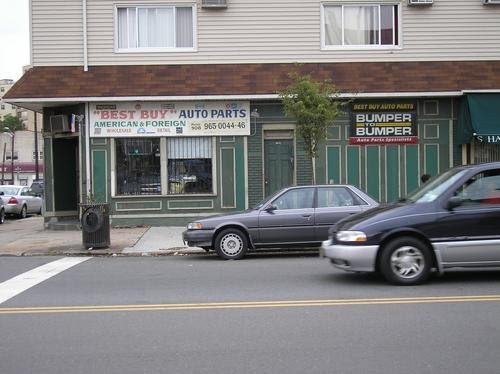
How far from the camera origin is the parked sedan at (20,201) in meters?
25.4

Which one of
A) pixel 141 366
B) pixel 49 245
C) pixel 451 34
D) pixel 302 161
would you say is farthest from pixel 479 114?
pixel 141 366

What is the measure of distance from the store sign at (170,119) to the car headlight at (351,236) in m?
9.51

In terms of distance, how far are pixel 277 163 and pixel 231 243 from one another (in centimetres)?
650

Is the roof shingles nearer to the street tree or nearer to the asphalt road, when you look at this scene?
the street tree

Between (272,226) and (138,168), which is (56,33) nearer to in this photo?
(138,168)

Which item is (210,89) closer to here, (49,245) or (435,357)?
(49,245)

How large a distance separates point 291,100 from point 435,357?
1030cm

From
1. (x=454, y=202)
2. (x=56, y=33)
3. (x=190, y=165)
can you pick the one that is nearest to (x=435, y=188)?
(x=454, y=202)

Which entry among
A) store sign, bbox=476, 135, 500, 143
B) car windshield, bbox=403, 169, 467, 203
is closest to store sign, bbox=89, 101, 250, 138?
store sign, bbox=476, 135, 500, 143

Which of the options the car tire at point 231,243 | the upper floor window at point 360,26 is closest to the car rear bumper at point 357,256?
the car tire at point 231,243

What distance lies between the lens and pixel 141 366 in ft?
17.4

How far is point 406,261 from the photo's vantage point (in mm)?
8555

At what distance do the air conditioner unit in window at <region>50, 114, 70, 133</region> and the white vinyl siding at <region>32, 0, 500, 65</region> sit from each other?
5.17ft

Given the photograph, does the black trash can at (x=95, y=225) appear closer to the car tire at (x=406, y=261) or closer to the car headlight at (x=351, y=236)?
the car headlight at (x=351, y=236)
